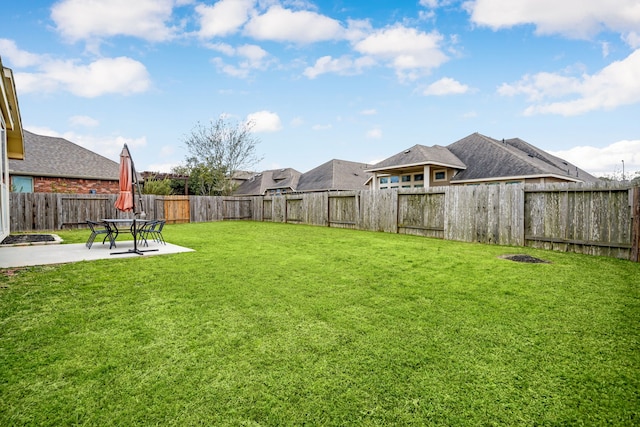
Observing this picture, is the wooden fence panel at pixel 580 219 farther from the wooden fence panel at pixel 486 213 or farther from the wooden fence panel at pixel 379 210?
the wooden fence panel at pixel 379 210

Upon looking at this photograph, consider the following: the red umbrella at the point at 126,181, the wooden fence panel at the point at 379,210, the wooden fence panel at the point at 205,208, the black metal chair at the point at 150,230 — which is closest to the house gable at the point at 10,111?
the red umbrella at the point at 126,181

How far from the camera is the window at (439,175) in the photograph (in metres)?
21.8

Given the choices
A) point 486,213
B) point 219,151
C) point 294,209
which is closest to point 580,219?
point 486,213

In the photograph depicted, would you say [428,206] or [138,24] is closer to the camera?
[428,206]

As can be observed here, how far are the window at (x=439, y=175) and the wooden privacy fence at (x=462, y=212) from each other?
10563 millimetres

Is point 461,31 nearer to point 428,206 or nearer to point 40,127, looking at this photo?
point 428,206

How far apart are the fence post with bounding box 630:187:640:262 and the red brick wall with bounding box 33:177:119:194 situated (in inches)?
976

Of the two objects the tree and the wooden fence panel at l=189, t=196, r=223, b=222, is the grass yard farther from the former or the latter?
the tree

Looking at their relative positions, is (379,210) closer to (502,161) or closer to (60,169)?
(502,161)

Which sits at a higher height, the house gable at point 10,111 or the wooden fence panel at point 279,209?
the house gable at point 10,111

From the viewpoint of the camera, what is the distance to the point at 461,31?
46.1 ft

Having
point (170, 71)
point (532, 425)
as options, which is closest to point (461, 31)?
point (170, 71)

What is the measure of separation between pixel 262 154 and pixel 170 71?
1673cm

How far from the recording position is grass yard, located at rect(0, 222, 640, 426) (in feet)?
6.07
